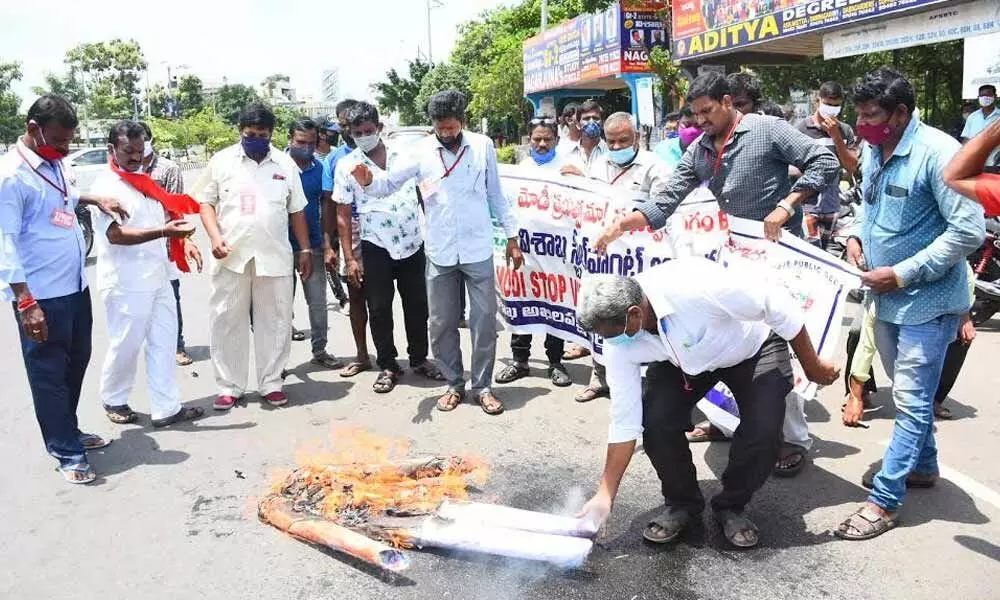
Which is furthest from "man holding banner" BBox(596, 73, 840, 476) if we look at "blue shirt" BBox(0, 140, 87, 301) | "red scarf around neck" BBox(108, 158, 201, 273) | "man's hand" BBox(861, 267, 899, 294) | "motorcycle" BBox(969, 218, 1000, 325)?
"motorcycle" BBox(969, 218, 1000, 325)

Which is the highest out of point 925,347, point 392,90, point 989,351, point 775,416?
point 392,90

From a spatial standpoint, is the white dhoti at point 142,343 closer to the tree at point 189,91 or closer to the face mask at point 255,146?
the face mask at point 255,146

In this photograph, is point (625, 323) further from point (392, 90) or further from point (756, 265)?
point (392, 90)

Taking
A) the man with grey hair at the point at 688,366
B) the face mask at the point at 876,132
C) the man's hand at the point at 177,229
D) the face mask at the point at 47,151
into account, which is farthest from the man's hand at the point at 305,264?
the face mask at the point at 876,132

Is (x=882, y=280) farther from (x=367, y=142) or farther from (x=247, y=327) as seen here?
(x=247, y=327)

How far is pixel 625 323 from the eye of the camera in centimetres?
292

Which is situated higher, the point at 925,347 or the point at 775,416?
the point at 925,347

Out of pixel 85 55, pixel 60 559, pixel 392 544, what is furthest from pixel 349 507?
pixel 85 55

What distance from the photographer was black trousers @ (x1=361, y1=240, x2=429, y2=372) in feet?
18.8

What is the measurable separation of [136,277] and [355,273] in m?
1.48

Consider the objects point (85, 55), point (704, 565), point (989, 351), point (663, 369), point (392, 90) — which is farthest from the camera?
point (85, 55)

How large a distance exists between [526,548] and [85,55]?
79.7 m

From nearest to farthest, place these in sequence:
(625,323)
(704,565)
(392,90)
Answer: (625,323) → (704,565) → (392,90)

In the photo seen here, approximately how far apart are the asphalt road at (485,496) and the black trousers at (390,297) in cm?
45
